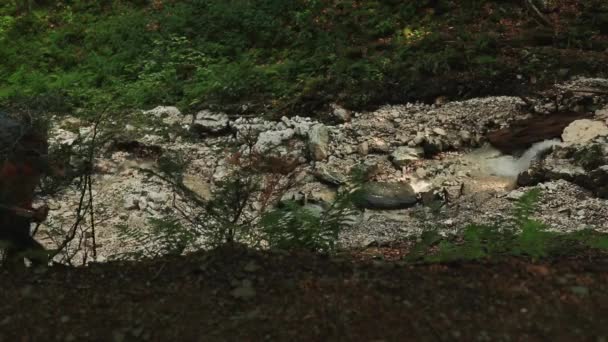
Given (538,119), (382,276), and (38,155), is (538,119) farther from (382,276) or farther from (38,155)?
(38,155)

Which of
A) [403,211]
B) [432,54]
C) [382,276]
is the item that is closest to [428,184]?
[403,211]

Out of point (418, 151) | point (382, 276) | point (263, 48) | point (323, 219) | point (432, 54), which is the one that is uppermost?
point (263, 48)

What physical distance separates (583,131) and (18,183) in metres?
7.44

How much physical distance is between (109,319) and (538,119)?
790 cm

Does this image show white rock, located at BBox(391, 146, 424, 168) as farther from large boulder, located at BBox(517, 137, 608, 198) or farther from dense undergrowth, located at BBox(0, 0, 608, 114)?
dense undergrowth, located at BBox(0, 0, 608, 114)

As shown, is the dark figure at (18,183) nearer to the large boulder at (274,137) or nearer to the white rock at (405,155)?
the large boulder at (274,137)

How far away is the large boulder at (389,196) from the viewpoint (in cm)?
779

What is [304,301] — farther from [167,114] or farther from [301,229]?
[167,114]

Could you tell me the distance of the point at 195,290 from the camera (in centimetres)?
311

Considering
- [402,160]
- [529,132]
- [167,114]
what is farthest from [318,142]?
[167,114]

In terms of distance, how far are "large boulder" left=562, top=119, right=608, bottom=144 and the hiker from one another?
703 centimetres

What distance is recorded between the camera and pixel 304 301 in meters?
2.91

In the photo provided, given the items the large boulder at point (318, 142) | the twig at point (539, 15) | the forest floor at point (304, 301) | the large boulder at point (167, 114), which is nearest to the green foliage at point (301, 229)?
the forest floor at point (304, 301)

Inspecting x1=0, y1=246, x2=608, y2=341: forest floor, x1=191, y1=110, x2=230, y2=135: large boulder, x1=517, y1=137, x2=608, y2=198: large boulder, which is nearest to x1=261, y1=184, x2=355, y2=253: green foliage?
x1=0, y1=246, x2=608, y2=341: forest floor
